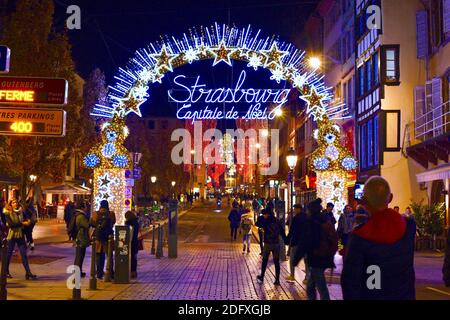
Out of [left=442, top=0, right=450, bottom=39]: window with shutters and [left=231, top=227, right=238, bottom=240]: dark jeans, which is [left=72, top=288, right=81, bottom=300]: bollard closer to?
[left=442, top=0, right=450, bottom=39]: window with shutters

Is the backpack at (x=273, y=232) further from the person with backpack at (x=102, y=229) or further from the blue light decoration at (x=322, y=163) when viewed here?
the blue light decoration at (x=322, y=163)

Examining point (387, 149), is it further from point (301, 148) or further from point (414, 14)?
point (301, 148)

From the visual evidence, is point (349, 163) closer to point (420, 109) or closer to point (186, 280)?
point (420, 109)

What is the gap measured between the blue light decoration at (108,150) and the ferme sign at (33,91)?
13.0 m

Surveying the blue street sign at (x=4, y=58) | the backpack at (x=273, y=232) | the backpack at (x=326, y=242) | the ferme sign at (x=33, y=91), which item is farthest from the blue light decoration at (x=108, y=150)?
the backpack at (x=326, y=242)

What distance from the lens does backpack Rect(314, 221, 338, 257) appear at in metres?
9.99

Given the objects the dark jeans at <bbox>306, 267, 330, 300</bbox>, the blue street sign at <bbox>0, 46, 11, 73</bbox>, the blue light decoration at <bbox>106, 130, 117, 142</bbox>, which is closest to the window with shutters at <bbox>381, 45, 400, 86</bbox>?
the blue light decoration at <bbox>106, 130, 117, 142</bbox>

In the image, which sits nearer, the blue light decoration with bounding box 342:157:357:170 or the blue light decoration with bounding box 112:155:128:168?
the blue light decoration with bounding box 342:157:357:170

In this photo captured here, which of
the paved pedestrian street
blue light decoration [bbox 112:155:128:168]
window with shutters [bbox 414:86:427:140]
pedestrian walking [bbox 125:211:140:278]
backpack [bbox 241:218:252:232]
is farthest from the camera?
window with shutters [bbox 414:86:427:140]

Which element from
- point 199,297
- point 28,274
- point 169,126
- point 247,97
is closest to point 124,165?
point 247,97

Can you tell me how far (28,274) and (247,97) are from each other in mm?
12118

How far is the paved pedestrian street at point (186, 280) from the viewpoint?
12.8 meters

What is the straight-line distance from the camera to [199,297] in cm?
1242

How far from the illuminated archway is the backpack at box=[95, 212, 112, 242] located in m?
8.72
